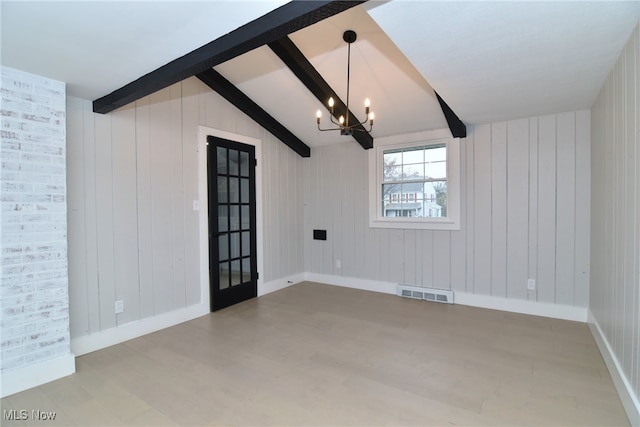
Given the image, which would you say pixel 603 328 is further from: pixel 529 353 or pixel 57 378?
pixel 57 378

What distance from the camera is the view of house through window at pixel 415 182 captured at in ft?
14.1

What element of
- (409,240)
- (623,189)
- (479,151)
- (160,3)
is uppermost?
(160,3)

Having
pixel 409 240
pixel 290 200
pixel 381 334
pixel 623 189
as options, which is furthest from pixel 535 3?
pixel 290 200

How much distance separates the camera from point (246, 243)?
447 centimetres

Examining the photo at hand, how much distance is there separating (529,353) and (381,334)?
1.28 metres

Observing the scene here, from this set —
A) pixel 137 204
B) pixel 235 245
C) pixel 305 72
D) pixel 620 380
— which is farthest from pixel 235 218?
pixel 620 380

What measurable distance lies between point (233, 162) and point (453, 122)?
286 centimetres

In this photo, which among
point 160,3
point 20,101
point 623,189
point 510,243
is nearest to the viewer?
point 160,3

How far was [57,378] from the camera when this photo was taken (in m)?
2.41

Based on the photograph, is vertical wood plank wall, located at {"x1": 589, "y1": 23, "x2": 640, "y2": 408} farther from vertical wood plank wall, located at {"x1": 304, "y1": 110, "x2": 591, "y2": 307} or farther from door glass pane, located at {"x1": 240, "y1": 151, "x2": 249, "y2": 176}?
door glass pane, located at {"x1": 240, "y1": 151, "x2": 249, "y2": 176}

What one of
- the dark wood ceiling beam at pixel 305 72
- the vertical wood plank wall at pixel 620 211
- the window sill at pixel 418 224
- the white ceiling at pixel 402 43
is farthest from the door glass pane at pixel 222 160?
the vertical wood plank wall at pixel 620 211

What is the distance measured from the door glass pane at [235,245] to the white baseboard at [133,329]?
714 millimetres

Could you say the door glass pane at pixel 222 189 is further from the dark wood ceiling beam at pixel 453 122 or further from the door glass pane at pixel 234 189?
the dark wood ceiling beam at pixel 453 122

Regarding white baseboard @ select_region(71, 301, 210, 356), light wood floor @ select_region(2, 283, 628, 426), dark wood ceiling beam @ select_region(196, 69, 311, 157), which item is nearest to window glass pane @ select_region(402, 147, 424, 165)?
dark wood ceiling beam @ select_region(196, 69, 311, 157)
